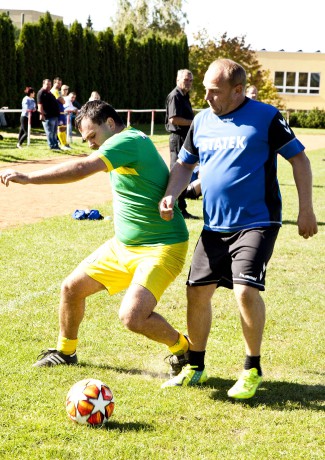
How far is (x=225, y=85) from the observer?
460 centimetres

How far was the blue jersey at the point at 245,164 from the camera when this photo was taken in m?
4.63

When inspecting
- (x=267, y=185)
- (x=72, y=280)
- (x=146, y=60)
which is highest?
(x=146, y=60)

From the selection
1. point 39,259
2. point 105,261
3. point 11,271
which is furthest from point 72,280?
point 39,259

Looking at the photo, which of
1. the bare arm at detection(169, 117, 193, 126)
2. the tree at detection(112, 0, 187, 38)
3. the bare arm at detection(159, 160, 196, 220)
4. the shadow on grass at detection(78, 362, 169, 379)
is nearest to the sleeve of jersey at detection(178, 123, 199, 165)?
the bare arm at detection(159, 160, 196, 220)

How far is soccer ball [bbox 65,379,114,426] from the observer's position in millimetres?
4230

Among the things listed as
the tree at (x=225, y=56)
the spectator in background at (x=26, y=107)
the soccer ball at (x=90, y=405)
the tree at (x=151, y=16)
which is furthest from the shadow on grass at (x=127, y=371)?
the tree at (x=151, y=16)

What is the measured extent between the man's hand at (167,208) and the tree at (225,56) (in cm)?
4551

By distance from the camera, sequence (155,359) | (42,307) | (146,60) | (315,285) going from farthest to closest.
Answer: (146,60), (315,285), (42,307), (155,359)

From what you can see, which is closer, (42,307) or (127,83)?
(42,307)

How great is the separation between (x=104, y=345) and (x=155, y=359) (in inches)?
19.5

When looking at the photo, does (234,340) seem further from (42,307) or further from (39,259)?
(39,259)

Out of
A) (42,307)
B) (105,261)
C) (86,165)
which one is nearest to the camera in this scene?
(86,165)

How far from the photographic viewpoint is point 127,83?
132 feet

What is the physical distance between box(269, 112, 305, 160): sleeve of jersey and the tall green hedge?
27061mm
